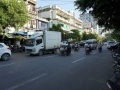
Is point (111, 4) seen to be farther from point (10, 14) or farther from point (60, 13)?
point (60, 13)

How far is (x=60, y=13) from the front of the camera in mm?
57531

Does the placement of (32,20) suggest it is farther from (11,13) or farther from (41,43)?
(41,43)

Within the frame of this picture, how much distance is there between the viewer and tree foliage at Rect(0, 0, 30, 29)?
19.2m

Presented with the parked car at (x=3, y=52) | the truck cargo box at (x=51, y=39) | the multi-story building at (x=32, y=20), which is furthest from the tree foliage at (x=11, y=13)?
the multi-story building at (x=32, y=20)

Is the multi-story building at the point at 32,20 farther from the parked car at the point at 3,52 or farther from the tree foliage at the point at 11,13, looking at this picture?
the parked car at the point at 3,52

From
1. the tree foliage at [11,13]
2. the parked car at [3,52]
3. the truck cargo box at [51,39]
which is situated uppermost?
the tree foliage at [11,13]

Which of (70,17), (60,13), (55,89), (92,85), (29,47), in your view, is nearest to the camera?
(55,89)

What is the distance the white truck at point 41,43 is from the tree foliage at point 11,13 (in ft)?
11.2

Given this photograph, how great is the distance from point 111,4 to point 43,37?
1243 centimetres

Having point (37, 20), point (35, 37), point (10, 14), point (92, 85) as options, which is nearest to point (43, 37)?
point (35, 37)

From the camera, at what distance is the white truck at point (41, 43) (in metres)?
18.1

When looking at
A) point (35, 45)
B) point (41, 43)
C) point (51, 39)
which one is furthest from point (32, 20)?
point (35, 45)

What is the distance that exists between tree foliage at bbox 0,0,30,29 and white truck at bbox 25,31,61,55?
340 centimetres

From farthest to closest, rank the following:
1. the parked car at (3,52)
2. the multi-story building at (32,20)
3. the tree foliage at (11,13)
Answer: the multi-story building at (32,20) < the tree foliage at (11,13) < the parked car at (3,52)
